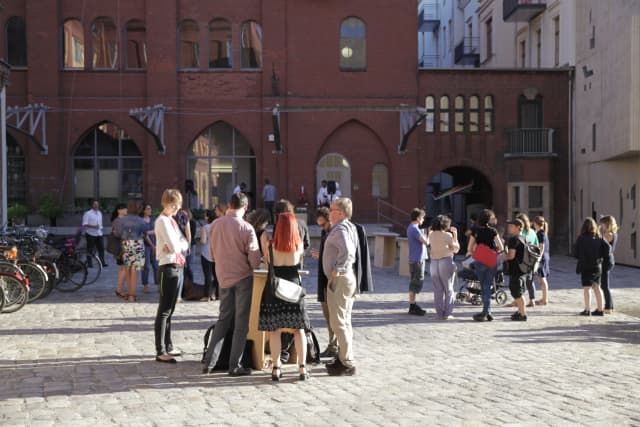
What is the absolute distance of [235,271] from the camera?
28.2ft

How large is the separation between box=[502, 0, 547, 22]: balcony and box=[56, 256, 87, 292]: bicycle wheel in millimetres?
22919

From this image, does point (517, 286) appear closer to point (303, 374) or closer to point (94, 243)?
point (303, 374)

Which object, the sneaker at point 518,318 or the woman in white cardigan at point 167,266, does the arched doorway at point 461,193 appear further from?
the woman in white cardigan at point 167,266

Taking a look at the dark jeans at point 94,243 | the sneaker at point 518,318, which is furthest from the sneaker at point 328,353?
the dark jeans at point 94,243

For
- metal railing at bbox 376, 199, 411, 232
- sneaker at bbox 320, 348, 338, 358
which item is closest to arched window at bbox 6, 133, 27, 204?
metal railing at bbox 376, 199, 411, 232

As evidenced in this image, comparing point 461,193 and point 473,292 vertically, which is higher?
point 461,193

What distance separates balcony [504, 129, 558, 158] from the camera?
3309 centimetres

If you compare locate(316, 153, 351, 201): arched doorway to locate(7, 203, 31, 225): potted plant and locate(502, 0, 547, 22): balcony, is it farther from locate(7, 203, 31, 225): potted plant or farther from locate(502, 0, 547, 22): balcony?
locate(7, 203, 31, 225): potted plant

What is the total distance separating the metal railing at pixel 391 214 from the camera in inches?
1302

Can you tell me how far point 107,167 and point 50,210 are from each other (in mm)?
3351

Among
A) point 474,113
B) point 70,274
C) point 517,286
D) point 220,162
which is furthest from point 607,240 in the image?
point 220,162

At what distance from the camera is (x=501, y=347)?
10.8 metres

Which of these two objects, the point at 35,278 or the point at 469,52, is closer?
the point at 35,278

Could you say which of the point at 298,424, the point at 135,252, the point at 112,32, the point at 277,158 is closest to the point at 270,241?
the point at 298,424
